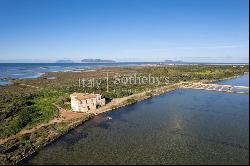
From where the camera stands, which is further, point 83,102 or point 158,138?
point 83,102

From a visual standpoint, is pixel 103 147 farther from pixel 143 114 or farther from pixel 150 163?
pixel 143 114

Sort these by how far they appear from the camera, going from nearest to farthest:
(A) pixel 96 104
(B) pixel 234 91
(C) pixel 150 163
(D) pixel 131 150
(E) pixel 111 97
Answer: (C) pixel 150 163, (D) pixel 131 150, (A) pixel 96 104, (E) pixel 111 97, (B) pixel 234 91

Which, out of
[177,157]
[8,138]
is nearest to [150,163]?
[177,157]

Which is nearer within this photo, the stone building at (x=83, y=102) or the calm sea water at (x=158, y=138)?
the calm sea water at (x=158, y=138)

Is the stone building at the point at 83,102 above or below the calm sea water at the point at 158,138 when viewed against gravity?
above

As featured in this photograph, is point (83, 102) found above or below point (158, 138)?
above

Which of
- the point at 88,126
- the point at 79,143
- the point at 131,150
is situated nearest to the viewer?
the point at 131,150

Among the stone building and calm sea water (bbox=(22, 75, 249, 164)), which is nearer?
calm sea water (bbox=(22, 75, 249, 164))

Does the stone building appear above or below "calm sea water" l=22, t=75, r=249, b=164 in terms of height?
above
